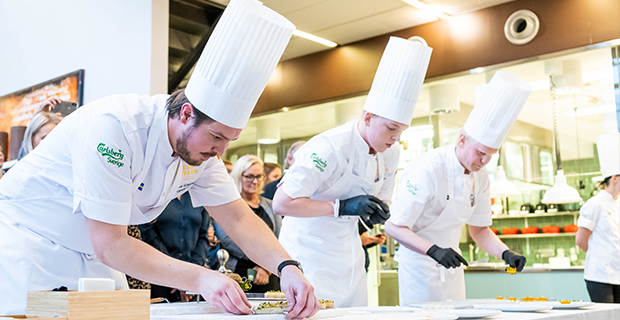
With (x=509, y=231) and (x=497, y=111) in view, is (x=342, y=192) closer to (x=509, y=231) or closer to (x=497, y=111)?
(x=497, y=111)

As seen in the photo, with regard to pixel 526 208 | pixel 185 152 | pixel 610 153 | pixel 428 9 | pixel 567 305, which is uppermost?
pixel 428 9

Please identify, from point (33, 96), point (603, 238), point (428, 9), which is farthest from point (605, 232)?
point (33, 96)

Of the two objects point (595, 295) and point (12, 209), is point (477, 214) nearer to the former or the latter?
point (595, 295)

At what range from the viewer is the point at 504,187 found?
211 inches

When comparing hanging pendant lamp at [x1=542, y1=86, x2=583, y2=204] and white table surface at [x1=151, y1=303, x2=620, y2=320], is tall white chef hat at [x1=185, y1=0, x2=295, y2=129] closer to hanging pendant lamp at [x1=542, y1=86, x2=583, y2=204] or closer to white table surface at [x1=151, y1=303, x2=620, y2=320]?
white table surface at [x1=151, y1=303, x2=620, y2=320]

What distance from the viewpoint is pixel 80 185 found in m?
1.35

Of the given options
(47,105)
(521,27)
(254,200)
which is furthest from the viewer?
(521,27)

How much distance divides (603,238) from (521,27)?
179 cm

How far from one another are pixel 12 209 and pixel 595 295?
4093mm

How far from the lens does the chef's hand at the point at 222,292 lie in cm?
130

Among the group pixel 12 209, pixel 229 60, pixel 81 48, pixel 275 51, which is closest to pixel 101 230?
pixel 12 209

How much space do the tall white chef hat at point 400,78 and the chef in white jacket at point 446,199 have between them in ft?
1.19

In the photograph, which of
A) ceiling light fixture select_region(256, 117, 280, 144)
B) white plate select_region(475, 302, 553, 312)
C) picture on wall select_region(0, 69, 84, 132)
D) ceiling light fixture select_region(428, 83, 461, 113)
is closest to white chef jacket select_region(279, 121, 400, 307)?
white plate select_region(475, 302, 553, 312)

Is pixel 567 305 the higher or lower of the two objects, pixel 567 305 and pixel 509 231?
the lower
